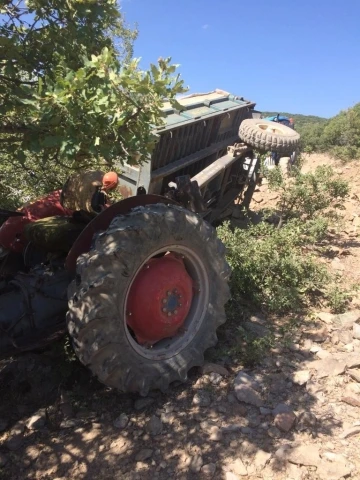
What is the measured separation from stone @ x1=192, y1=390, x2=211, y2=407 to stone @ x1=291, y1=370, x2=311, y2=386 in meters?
0.72

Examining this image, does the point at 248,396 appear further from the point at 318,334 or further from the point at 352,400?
the point at 318,334

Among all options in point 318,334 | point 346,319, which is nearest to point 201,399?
point 318,334

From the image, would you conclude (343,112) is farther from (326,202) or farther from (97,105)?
(97,105)

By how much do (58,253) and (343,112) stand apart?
1578cm

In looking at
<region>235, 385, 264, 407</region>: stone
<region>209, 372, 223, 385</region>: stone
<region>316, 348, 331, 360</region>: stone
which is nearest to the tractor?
<region>209, 372, 223, 385</region>: stone

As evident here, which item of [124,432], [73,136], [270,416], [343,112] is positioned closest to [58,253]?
[73,136]

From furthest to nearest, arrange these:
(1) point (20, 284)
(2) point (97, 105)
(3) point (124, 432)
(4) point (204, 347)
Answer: (4) point (204, 347)
(1) point (20, 284)
(3) point (124, 432)
(2) point (97, 105)

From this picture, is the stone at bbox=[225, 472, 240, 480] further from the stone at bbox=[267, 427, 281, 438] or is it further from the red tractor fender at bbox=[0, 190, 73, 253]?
the red tractor fender at bbox=[0, 190, 73, 253]

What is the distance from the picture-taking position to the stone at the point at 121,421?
2679mm

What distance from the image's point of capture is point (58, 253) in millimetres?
3258

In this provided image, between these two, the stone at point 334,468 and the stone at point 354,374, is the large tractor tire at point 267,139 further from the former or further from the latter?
the stone at point 334,468

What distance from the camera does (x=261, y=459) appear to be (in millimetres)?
2395

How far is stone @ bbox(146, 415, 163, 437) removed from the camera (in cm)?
263

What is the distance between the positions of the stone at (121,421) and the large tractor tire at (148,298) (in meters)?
0.21
